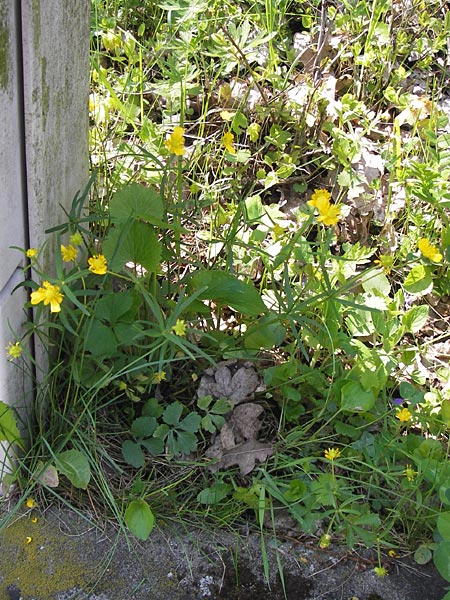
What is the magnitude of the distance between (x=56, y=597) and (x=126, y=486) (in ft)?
1.02

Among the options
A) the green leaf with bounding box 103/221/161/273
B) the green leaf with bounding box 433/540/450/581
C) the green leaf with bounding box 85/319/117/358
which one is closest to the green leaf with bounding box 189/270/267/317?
the green leaf with bounding box 103/221/161/273

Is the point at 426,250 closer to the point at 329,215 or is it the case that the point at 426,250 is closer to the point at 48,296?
the point at 329,215

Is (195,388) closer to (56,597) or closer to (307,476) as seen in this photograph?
(307,476)

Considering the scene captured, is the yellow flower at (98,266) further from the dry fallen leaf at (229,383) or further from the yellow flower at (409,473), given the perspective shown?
the yellow flower at (409,473)

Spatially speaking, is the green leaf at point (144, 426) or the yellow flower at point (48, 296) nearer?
the yellow flower at point (48, 296)

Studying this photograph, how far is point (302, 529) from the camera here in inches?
73.1

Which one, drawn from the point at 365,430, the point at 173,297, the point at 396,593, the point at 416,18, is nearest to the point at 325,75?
the point at 416,18

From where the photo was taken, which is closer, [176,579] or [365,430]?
[176,579]

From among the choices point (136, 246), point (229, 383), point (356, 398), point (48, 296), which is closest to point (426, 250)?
point (356, 398)

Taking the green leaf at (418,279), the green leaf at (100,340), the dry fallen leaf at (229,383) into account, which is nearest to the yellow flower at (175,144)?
the green leaf at (100,340)

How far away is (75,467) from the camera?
1.77m

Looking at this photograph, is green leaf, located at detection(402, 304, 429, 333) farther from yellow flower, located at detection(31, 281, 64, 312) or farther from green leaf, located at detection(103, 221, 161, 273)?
yellow flower, located at detection(31, 281, 64, 312)

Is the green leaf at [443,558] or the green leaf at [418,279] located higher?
the green leaf at [418,279]

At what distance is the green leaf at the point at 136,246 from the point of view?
69.8 inches
